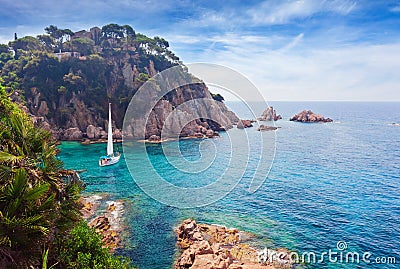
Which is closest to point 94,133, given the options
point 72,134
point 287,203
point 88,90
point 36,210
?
point 72,134

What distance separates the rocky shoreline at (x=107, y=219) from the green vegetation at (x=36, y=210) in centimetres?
513

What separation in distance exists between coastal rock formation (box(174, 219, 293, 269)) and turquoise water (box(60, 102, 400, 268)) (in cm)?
84

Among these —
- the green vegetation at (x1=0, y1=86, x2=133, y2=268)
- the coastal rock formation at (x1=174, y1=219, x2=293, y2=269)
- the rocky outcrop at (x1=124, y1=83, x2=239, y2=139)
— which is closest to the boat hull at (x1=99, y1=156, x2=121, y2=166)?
the rocky outcrop at (x1=124, y1=83, x2=239, y2=139)

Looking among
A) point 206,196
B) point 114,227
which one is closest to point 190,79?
point 206,196

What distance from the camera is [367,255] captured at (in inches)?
595

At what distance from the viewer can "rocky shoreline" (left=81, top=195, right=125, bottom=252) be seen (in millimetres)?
16016

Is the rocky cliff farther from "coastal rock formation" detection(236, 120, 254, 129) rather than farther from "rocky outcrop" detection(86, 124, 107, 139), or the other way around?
"coastal rock formation" detection(236, 120, 254, 129)

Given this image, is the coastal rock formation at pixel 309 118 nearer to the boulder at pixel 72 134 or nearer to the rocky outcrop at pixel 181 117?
the rocky outcrop at pixel 181 117

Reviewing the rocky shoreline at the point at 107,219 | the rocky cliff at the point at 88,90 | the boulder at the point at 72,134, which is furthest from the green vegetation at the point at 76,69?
the rocky shoreline at the point at 107,219

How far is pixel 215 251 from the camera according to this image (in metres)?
14.5

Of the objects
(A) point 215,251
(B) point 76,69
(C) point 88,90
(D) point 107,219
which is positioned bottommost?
(A) point 215,251

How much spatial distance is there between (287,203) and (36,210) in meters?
20.0

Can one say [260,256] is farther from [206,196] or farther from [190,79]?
[190,79]

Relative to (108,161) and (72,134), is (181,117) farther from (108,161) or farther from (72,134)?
(108,161)
